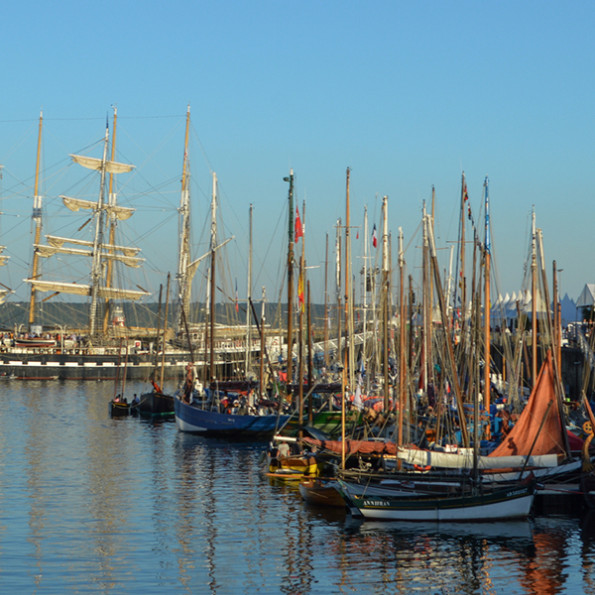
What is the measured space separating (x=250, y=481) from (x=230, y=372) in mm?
82445

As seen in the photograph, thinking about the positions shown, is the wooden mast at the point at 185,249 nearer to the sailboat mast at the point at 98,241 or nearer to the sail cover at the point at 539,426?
the sailboat mast at the point at 98,241

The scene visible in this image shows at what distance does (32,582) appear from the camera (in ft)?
83.5

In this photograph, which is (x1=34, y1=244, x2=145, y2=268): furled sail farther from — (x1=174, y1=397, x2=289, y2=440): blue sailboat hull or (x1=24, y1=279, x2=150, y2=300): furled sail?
(x1=174, y1=397, x2=289, y2=440): blue sailboat hull

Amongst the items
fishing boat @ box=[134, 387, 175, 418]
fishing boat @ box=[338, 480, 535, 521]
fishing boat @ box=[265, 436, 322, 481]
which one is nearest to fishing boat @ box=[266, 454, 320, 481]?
fishing boat @ box=[265, 436, 322, 481]

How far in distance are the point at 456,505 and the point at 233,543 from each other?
24.8ft

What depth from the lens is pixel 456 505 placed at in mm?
31656

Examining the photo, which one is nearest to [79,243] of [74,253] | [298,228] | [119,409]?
[74,253]

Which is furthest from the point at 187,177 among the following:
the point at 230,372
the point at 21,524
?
the point at 21,524

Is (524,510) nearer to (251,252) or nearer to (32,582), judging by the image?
(32,582)

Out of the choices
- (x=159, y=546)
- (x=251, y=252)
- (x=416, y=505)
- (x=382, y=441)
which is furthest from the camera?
(x=251, y=252)

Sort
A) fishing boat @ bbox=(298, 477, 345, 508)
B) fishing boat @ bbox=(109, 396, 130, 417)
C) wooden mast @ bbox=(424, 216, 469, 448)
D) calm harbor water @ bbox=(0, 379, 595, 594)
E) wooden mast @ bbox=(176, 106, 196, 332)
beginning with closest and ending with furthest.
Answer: calm harbor water @ bbox=(0, 379, 595, 594) < wooden mast @ bbox=(424, 216, 469, 448) < fishing boat @ bbox=(298, 477, 345, 508) < fishing boat @ bbox=(109, 396, 130, 417) < wooden mast @ bbox=(176, 106, 196, 332)

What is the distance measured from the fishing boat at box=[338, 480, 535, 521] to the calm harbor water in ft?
1.51

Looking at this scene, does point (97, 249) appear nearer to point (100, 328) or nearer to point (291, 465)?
point (100, 328)

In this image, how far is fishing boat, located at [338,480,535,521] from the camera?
31625 millimetres
